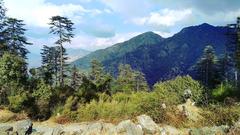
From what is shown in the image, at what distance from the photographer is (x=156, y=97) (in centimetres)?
1836

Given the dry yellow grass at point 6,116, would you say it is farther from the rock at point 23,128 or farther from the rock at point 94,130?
the rock at point 94,130

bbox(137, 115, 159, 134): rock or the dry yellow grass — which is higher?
bbox(137, 115, 159, 134): rock

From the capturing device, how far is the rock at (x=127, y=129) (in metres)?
12.8

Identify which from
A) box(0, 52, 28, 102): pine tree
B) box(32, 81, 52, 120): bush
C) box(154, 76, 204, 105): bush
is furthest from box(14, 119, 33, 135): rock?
box(0, 52, 28, 102): pine tree

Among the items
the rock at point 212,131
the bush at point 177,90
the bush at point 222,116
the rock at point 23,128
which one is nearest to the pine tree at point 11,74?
the bush at point 177,90

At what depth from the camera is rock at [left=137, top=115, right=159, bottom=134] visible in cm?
1305

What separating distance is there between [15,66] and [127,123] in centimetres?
1500

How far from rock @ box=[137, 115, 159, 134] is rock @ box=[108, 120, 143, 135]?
0.26 metres

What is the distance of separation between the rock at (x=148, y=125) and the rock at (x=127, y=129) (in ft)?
0.85

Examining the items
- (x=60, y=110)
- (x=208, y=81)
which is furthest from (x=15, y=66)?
(x=208, y=81)

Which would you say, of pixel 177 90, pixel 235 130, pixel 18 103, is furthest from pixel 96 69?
pixel 235 130

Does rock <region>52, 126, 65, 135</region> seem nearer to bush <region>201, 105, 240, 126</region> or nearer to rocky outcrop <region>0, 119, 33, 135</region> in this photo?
rocky outcrop <region>0, 119, 33, 135</region>

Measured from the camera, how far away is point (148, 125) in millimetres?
13273

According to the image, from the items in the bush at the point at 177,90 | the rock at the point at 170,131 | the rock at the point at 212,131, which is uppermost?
the bush at the point at 177,90
